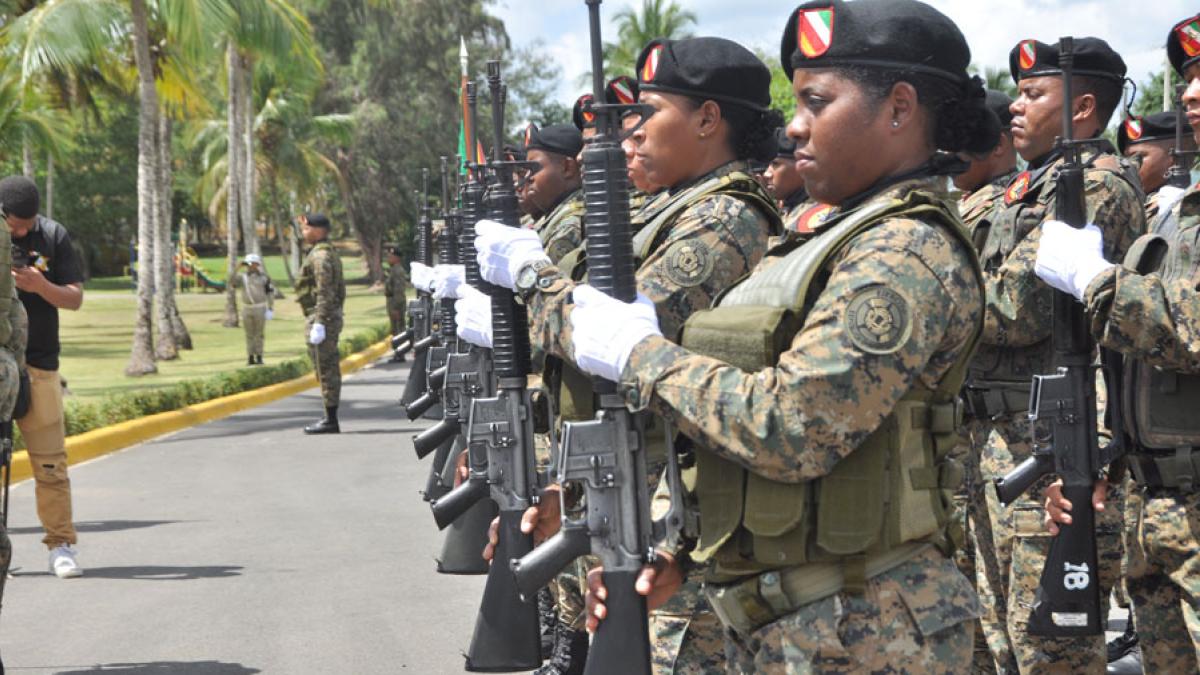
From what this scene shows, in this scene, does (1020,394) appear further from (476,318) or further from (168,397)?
(168,397)

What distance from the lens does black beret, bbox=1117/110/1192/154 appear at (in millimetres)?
7223

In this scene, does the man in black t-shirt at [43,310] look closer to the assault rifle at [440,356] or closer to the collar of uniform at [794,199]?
the assault rifle at [440,356]

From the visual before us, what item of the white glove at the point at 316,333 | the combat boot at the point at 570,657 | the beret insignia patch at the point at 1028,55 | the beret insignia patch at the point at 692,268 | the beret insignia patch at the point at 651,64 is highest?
the beret insignia patch at the point at 1028,55

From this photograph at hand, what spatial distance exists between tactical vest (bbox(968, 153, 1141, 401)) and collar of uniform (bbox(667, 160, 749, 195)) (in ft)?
3.75

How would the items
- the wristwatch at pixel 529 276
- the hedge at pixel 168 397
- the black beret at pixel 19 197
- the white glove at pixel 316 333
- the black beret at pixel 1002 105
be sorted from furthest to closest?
1. the white glove at pixel 316 333
2. the hedge at pixel 168 397
3. the black beret at pixel 19 197
4. the black beret at pixel 1002 105
5. the wristwatch at pixel 529 276

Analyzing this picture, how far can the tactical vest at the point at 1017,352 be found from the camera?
441 centimetres

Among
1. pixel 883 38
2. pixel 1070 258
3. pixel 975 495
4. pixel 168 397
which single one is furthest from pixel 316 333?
pixel 883 38

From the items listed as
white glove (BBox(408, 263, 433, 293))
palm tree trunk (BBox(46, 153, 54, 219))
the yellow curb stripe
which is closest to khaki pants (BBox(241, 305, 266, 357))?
the yellow curb stripe

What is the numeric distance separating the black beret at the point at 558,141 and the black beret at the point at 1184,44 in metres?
2.99

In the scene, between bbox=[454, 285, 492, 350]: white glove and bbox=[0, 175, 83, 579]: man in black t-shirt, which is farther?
bbox=[0, 175, 83, 579]: man in black t-shirt

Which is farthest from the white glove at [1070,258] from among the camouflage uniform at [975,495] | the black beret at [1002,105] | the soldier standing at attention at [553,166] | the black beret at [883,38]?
the soldier standing at attention at [553,166]

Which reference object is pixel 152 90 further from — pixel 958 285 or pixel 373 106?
pixel 373 106

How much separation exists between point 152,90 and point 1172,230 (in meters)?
18.1

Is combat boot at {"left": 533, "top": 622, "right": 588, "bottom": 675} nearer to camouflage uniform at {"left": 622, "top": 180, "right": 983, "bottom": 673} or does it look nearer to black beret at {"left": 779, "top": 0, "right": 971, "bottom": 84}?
camouflage uniform at {"left": 622, "top": 180, "right": 983, "bottom": 673}
